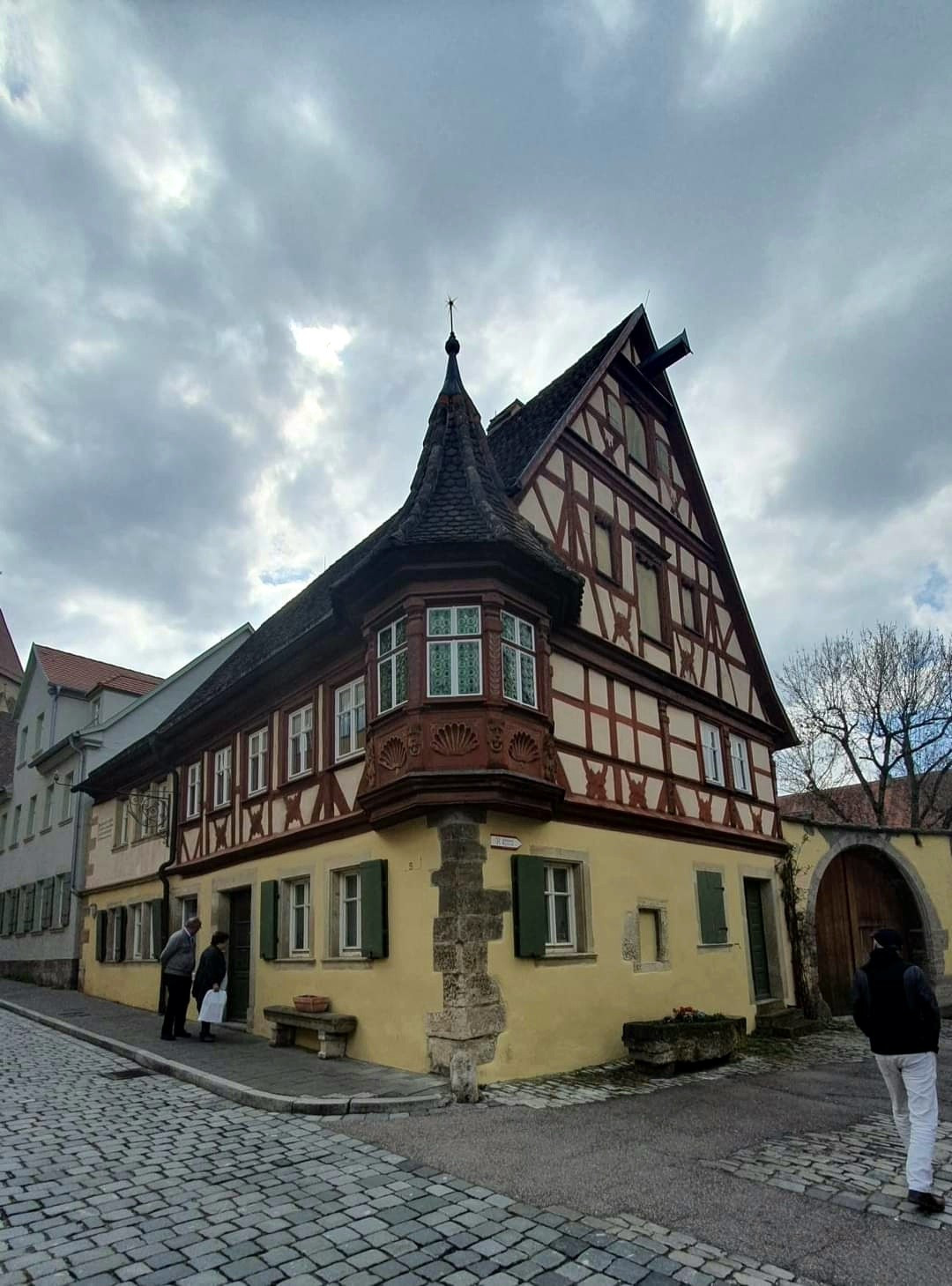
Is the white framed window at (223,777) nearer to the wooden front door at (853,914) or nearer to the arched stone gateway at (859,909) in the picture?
the arched stone gateway at (859,909)

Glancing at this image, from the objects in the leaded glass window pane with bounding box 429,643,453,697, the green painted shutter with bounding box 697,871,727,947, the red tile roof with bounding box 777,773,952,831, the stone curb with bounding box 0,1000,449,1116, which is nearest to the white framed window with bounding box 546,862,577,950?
the leaded glass window pane with bounding box 429,643,453,697

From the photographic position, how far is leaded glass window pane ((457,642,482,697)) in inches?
408

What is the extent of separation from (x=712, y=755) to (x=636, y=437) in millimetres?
5778

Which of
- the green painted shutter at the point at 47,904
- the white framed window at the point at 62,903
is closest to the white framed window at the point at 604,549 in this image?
the white framed window at the point at 62,903

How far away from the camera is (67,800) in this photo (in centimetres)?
2408

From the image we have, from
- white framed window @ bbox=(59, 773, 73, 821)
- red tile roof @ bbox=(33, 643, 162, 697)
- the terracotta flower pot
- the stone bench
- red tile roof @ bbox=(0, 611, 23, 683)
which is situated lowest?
the stone bench

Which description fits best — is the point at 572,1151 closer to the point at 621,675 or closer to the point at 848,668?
the point at 621,675

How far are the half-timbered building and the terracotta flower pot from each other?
8.3 inches

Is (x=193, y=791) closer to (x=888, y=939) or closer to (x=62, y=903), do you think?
(x=62, y=903)

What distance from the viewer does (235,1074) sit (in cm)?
974

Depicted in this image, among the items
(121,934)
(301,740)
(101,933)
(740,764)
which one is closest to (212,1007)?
(301,740)

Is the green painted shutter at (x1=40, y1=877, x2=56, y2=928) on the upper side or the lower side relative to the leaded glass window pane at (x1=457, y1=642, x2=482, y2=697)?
lower

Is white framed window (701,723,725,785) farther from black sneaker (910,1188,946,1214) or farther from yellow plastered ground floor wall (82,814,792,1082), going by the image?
black sneaker (910,1188,946,1214)

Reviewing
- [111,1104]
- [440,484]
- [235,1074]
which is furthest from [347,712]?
[111,1104]
